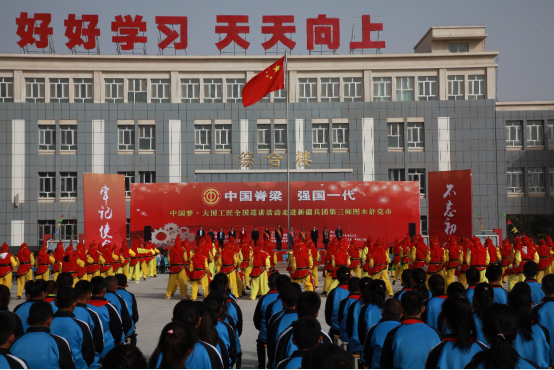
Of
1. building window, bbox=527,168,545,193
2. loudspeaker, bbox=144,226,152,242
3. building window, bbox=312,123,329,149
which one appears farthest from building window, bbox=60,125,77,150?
building window, bbox=527,168,545,193

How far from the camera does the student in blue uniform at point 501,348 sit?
11.2 ft

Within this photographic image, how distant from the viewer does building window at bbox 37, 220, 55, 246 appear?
3456cm

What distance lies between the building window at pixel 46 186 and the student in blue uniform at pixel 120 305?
2968cm

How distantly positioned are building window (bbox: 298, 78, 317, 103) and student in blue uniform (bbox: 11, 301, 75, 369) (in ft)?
106

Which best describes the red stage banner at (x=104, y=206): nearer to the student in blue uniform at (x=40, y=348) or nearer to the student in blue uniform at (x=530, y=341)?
the student in blue uniform at (x=40, y=348)

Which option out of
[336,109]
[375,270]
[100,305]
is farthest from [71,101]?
[100,305]

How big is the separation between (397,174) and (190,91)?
45.2 ft

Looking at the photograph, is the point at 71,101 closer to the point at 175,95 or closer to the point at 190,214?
the point at 175,95

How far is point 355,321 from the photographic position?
21.6 ft

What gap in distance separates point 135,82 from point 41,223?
33.7 feet

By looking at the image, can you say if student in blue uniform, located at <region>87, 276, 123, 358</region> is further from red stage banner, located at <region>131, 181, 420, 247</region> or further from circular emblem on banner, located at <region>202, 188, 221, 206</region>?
circular emblem on banner, located at <region>202, 188, 221, 206</region>

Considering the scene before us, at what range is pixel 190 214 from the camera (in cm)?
2881

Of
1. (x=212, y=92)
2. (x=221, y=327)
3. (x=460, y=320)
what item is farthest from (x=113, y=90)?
(x=460, y=320)

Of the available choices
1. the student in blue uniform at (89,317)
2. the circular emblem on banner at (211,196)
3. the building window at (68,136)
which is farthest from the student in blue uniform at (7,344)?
the building window at (68,136)
